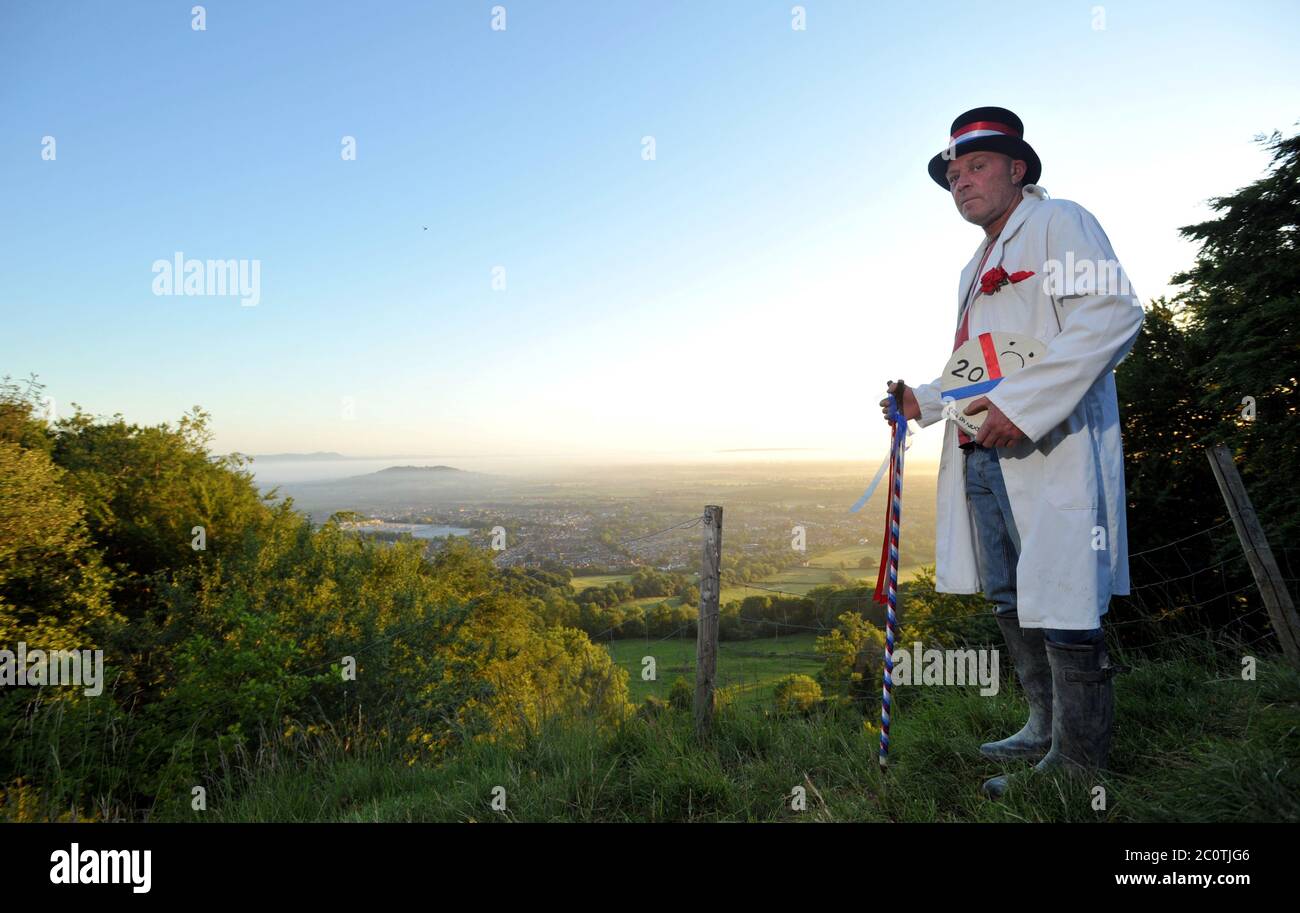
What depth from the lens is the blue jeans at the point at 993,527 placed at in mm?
2383

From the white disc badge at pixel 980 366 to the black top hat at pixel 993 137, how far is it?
700 mm

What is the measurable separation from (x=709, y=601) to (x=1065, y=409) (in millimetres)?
2340

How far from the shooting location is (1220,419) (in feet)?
38.7

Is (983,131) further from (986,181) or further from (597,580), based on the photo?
(597,580)

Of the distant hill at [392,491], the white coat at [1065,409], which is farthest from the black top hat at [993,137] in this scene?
the distant hill at [392,491]

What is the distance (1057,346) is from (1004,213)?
26.4 inches

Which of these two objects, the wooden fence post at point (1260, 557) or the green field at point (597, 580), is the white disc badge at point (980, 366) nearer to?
the wooden fence post at point (1260, 557)

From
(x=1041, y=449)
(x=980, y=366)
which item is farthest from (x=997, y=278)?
(x=1041, y=449)

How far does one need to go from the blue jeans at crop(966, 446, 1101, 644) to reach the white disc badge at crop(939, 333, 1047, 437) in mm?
163

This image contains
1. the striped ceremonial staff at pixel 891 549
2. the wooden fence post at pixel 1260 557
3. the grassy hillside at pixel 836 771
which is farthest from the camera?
the wooden fence post at pixel 1260 557

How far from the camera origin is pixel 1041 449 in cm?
221

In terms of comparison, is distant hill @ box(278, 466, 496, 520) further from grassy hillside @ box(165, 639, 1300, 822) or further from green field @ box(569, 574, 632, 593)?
grassy hillside @ box(165, 639, 1300, 822)

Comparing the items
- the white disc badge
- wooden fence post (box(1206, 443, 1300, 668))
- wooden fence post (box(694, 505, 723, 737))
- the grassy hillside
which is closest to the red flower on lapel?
the white disc badge
